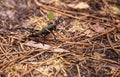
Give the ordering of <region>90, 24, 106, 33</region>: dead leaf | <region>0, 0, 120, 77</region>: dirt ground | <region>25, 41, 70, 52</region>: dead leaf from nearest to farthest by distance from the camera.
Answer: <region>0, 0, 120, 77</region>: dirt ground
<region>25, 41, 70, 52</region>: dead leaf
<region>90, 24, 106, 33</region>: dead leaf

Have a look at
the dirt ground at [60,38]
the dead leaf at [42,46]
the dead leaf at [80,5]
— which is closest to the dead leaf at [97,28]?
the dirt ground at [60,38]

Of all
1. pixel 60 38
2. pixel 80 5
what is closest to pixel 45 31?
pixel 60 38

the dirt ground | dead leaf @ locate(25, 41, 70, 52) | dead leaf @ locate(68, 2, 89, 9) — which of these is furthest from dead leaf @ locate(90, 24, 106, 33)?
dead leaf @ locate(25, 41, 70, 52)

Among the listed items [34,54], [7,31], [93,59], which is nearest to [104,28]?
[93,59]

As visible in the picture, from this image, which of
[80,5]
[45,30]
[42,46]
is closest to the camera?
[42,46]

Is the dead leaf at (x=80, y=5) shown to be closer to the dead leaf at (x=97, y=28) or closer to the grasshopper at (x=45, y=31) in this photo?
the dead leaf at (x=97, y=28)

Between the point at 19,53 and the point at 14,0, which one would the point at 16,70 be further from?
the point at 14,0

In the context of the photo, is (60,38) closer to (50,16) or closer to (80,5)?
(50,16)

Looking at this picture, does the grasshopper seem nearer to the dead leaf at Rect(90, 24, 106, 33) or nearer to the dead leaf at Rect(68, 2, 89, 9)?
the dead leaf at Rect(90, 24, 106, 33)
